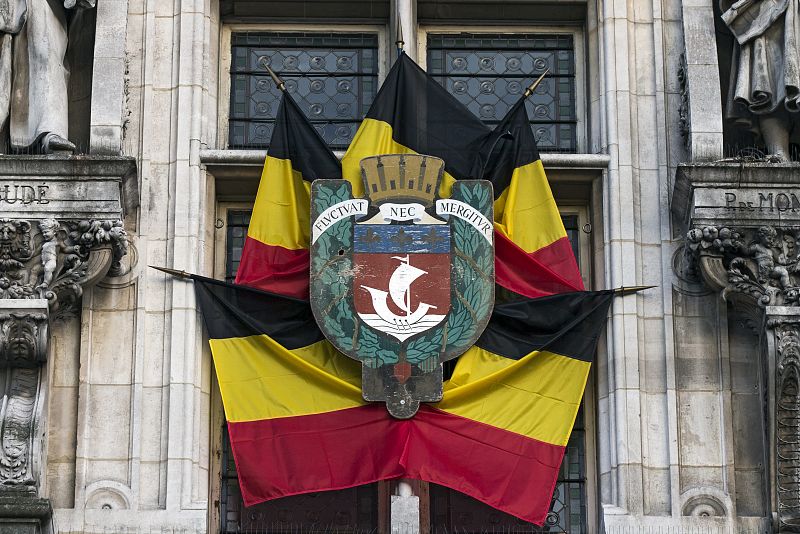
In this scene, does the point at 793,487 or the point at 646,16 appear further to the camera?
the point at 646,16

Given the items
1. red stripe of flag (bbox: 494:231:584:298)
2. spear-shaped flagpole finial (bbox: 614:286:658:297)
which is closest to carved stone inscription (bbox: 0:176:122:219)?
red stripe of flag (bbox: 494:231:584:298)

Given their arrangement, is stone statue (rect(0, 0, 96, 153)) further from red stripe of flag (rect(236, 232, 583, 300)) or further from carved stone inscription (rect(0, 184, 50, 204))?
red stripe of flag (rect(236, 232, 583, 300))

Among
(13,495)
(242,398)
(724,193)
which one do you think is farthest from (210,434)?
(724,193)

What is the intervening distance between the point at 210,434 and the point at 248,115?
368 centimetres

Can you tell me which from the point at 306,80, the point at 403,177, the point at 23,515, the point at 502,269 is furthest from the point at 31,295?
the point at 502,269

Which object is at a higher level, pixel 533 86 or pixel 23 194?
pixel 533 86

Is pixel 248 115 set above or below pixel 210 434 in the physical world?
above

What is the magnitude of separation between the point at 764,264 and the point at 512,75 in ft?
12.9

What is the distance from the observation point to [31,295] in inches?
940

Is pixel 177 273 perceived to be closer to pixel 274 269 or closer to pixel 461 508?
pixel 274 269

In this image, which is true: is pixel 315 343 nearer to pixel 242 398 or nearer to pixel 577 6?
pixel 242 398

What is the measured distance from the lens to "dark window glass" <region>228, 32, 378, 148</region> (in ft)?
85.9

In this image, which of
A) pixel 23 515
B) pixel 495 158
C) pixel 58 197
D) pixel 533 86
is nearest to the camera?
pixel 23 515

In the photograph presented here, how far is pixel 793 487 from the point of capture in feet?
77.3
